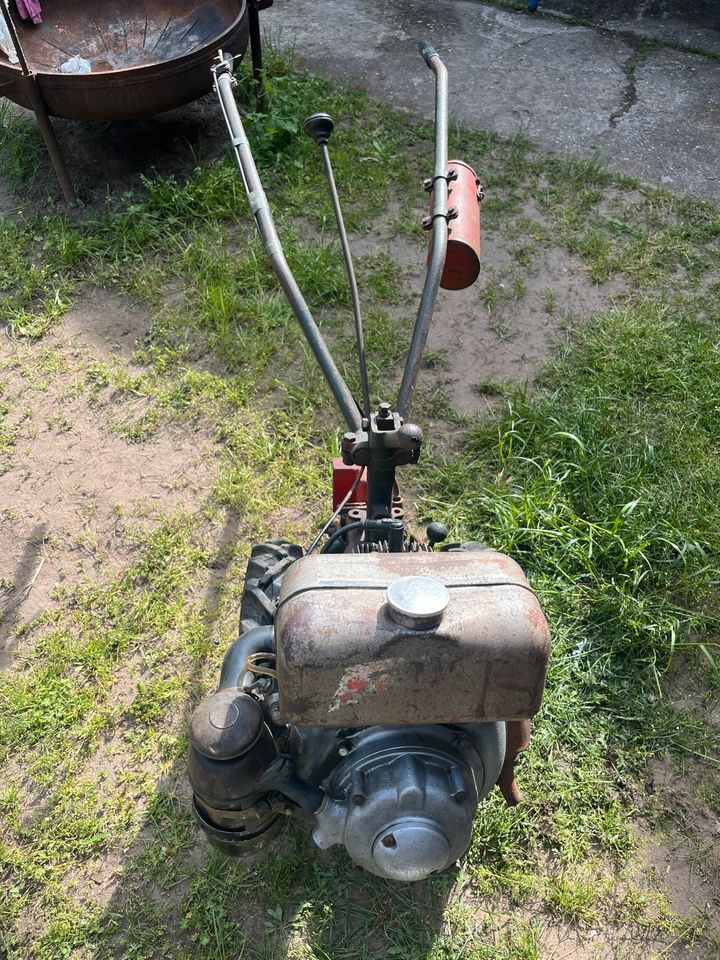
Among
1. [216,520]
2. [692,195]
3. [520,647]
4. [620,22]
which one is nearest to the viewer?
[520,647]

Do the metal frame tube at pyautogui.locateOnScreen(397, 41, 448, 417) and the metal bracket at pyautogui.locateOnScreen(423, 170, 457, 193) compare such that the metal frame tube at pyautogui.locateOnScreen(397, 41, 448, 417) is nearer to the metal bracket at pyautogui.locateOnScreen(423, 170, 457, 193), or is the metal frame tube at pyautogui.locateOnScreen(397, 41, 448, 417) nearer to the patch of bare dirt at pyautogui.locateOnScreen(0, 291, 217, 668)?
the metal bracket at pyautogui.locateOnScreen(423, 170, 457, 193)

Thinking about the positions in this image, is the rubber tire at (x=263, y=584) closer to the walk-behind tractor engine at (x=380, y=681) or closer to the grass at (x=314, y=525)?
the walk-behind tractor engine at (x=380, y=681)

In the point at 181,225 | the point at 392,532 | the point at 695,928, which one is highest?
the point at 392,532

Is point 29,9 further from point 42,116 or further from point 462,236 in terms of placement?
point 462,236

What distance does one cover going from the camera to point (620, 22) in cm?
629

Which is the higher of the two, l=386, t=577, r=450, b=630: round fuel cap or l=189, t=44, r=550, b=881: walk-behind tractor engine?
l=386, t=577, r=450, b=630: round fuel cap

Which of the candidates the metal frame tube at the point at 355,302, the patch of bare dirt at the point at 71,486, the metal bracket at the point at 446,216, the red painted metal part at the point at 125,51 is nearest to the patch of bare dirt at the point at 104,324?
the patch of bare dirt at the point at 71,486

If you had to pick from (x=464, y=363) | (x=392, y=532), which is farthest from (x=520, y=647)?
(x=464, y=363)

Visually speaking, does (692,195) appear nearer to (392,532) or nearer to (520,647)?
(392,532)

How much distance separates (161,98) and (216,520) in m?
2.46

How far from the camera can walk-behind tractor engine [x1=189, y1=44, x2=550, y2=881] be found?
4.81 ft

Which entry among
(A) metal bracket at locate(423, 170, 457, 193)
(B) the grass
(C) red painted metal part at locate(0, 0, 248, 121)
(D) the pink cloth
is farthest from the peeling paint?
(D) the pink cloth

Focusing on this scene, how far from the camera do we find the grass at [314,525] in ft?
7.00

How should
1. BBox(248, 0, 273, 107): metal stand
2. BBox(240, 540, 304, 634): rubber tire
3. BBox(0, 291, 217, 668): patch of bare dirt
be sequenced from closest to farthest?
BBox(240, 540, 304, 634): rubber tire, BBox(0, 291, 217, 668): patch of bare dirt, BBox(248, 0, 273, 107): metal stand
